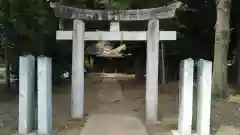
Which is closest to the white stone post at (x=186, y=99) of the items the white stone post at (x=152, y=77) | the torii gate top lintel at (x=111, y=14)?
the white stone post at (x=152, y=77)

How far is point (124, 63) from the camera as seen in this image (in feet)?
105

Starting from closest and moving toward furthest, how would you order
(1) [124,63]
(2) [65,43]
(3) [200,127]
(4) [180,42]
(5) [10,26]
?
(3) [200,127] < (5) [10,26] < (2) [65,43] < (4) [180,42] < (1) [124,63]

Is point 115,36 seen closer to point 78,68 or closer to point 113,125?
point 78,68

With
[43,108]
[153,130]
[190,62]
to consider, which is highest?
[190,62]

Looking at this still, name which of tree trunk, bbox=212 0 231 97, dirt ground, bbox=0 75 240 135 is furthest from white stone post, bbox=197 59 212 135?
tree trunk, bbox=212 0 231 97

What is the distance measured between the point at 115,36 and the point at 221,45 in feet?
16.7

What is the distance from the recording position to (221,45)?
47.1ft

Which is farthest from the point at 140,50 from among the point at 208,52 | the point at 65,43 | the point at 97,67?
the point at 97,67

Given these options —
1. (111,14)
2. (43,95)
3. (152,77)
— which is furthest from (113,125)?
(111,14)

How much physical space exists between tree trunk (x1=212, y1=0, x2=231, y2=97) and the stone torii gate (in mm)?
3843

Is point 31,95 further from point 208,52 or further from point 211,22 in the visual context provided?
point 208,52

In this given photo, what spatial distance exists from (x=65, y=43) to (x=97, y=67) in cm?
1554

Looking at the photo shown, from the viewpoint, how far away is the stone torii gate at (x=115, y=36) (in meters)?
10.7

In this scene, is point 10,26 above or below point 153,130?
above
